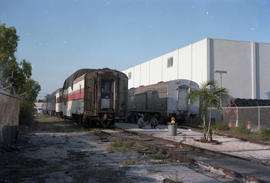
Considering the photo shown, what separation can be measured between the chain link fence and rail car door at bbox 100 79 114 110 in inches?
283

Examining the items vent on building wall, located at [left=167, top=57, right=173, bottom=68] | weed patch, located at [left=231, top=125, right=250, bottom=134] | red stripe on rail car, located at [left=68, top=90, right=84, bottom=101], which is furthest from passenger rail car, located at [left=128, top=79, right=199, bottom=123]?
vent on building wall, located at [left=167, top=57, right=173, bottom=68]

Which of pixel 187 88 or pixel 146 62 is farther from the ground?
pixel 146 62

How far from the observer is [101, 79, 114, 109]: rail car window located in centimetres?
1679

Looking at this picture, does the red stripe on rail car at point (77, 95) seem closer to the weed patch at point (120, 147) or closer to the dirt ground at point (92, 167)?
the weed patch at point (120, 147)

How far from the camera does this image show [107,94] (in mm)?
16906

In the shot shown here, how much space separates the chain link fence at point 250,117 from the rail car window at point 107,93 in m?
7.21

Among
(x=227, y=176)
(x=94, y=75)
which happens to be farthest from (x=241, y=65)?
(x=227, y=176)

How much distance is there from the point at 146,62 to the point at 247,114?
29.8m

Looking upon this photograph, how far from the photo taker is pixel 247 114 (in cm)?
1831

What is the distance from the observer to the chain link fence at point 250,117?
Result: 16578mm

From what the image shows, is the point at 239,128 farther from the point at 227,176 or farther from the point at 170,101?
the point at 227,176

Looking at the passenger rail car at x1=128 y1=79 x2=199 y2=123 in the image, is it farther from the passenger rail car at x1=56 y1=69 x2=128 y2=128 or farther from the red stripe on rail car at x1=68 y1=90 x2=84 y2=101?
the red stripe on rail car at x1=68 y1=90 x2=84 y2=101

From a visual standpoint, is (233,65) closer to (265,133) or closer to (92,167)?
(265,133)

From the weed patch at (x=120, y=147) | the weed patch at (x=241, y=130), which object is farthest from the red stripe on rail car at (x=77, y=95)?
the weed patch at (x=241, y=130)
